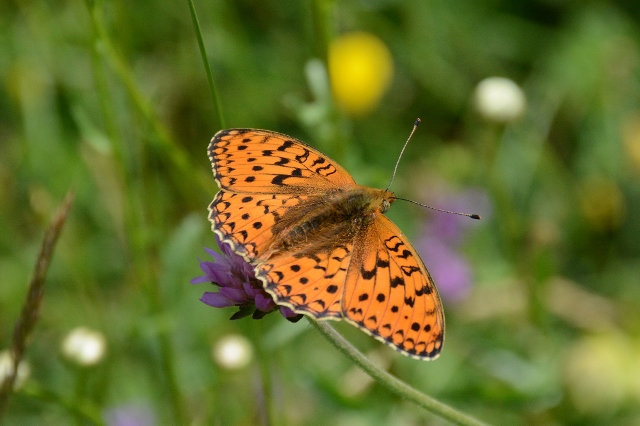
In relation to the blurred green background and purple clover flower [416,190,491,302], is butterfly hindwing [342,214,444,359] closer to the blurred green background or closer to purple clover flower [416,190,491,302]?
the blurred green background

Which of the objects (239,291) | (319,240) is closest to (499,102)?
(319,240)

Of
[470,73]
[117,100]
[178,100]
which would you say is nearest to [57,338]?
[117,100]

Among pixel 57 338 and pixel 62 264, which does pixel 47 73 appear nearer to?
pixel 62 264

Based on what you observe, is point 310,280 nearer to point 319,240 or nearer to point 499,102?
point 319,240

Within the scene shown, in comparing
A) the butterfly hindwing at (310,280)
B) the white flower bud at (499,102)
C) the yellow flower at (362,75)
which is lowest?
the yellow flower at (362,75)

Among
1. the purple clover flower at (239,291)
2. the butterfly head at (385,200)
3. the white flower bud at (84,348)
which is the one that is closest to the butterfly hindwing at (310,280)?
the purple clover flower at (239,291)

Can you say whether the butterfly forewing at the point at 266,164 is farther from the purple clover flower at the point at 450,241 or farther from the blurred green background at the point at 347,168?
the purple clover flower at the point at 450,241
